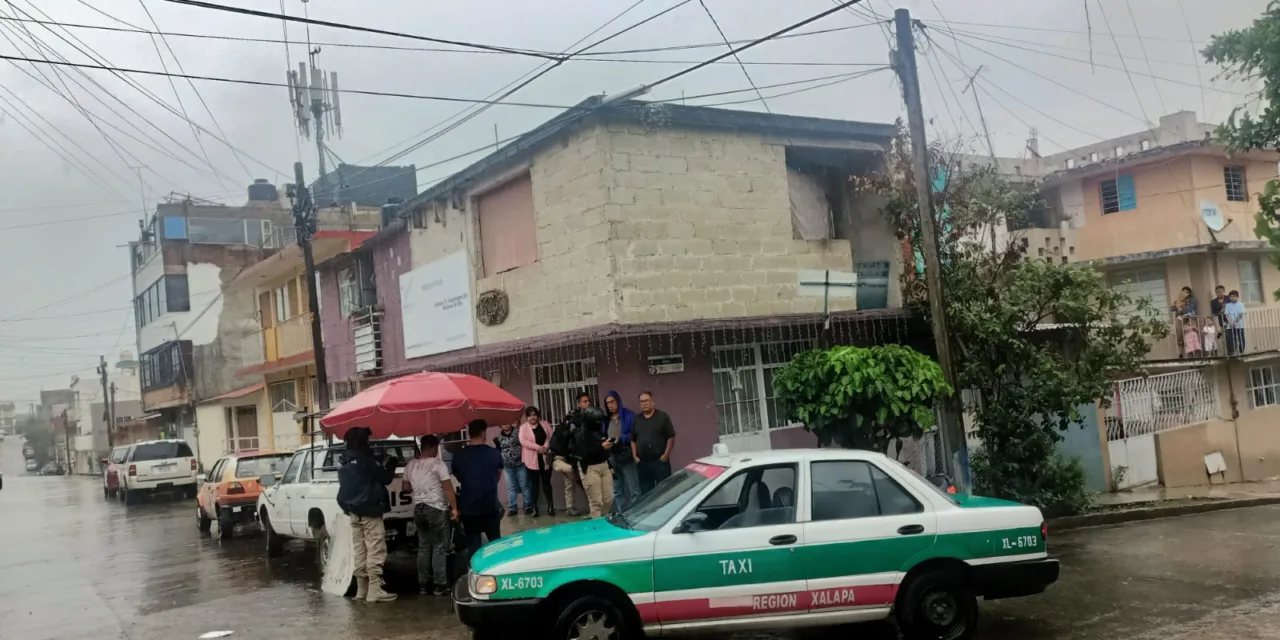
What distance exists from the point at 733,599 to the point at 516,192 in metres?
9.25

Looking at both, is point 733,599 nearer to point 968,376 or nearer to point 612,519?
point 612,519

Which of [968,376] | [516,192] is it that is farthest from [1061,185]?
[516,192]

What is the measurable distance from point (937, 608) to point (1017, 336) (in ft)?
24.3

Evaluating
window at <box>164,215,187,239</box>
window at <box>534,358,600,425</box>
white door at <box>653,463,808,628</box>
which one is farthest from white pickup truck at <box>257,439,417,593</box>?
window at <box>164,215,187,239</box>

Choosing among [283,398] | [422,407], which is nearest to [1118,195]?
[422,407]

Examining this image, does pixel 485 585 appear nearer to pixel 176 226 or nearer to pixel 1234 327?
pixel 1234 327

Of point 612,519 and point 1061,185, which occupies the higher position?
point 1061,185

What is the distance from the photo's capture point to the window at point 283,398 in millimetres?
28531

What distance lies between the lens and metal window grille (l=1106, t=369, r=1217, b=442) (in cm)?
1719

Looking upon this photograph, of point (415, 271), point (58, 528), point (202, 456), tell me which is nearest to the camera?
point (415, 271)

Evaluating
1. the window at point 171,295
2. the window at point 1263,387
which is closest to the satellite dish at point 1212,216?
the window at point 1263,387

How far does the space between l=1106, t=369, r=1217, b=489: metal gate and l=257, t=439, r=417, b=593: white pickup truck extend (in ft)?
42.0

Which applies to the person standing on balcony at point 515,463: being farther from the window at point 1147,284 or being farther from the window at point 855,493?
the window at point 1147,284

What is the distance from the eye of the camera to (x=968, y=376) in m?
12.9
